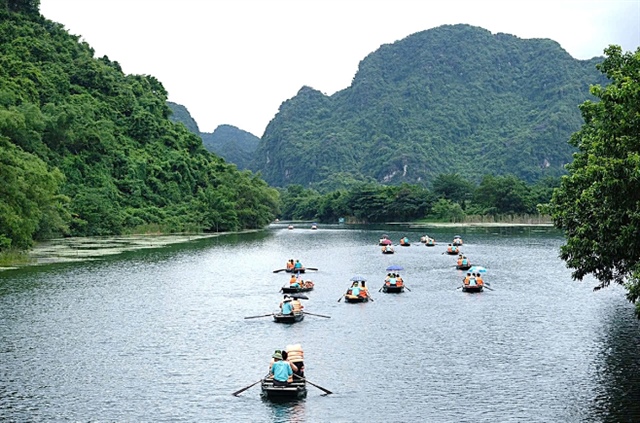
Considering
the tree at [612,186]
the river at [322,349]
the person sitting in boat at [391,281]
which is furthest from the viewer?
the person sitting in boat at [391,281]

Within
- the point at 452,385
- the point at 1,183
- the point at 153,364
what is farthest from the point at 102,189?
the point at 452,385

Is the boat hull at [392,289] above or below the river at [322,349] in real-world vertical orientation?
above

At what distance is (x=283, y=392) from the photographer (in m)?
22.5

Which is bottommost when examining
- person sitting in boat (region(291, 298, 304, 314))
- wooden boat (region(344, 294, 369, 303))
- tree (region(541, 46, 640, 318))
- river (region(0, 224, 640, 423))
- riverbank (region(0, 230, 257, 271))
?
river (region(0, 224, 640, 423))

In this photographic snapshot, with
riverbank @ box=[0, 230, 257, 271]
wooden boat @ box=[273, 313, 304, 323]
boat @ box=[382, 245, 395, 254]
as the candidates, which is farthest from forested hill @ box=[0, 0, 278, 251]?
wooden boat @ box=[273, 313, 304, 323]

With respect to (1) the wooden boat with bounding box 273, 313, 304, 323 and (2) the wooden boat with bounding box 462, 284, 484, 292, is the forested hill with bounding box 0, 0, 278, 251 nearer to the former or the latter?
(1) the wooden boat with bounding box 273, 313, 304, 323

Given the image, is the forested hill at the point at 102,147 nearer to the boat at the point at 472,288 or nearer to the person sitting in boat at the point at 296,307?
the person sitting in boat at the point at 296,307

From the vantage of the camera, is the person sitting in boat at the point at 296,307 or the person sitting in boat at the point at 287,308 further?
the person sitting in boat at the point at 296,307

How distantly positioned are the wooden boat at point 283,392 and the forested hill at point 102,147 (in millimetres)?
48935

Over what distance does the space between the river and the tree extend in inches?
168

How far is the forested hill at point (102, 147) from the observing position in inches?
3664

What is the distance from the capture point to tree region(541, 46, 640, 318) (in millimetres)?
21344

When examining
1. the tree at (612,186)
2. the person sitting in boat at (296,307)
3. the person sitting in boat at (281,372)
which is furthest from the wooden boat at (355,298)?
the person sitting in boat at (281,372)

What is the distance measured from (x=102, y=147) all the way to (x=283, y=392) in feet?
323
